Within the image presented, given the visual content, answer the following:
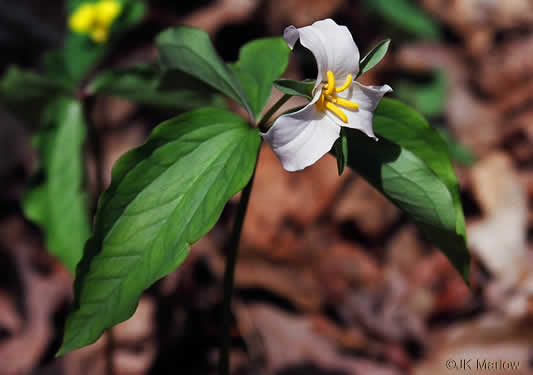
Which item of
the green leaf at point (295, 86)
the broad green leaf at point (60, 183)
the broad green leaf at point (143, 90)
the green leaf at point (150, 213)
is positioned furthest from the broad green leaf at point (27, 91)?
the green leaf at point (295, 86)

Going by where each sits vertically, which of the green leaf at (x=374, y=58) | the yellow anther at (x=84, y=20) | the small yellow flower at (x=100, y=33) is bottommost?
the small yellow flower at (x=100, y=33)

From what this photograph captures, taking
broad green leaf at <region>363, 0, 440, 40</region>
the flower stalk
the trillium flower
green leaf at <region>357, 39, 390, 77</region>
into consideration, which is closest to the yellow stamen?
the trillium flower

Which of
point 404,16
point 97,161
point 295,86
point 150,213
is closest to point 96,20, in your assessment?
point 97,161

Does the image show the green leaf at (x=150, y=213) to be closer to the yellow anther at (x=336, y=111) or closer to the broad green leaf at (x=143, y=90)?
the yellow anther at (x=336, y=111)

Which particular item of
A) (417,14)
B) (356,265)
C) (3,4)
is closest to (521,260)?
(356,265)

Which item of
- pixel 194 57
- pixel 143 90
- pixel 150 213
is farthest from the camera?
pixel 143 90

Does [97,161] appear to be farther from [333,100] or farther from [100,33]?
[333,100]

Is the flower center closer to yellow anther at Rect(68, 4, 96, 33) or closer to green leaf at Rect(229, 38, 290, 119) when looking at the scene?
green leaf at Rect(229, 38, 290, 119)

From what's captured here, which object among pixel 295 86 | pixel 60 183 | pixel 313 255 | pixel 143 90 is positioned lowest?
pixel 313 255
